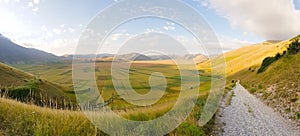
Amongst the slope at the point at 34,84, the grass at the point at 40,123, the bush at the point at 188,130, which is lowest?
the slope at the point at 34,84

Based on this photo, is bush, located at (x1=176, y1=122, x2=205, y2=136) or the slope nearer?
bush, located at (x1=176, y1=122, x2=205, y2=136)

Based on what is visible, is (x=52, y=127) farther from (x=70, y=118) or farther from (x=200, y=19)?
(x=200, y=19)

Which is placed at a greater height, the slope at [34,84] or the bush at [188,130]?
the bush at [188,130]

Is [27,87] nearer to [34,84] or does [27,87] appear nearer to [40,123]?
[34,84]

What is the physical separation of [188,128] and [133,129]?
1989 millimetres

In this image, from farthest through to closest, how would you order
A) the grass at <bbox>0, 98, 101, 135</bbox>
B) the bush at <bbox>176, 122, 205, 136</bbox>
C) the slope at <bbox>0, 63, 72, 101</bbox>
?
the slope at <bbox>0, 63, 72, 101</bbox> → the bush at <bbox>176, 122, 205, 136</bbox> → the grass at <bbox>0, 98, 101, 135</bbox>

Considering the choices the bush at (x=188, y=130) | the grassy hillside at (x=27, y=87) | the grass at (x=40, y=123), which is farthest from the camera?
the grassy hillside at (x=27, y=87)

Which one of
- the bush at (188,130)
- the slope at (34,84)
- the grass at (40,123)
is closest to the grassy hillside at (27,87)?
the slope at (34,84)

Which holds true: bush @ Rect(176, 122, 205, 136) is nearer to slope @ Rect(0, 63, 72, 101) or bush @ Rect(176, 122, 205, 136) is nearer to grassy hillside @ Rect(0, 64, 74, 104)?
grassy hillside @ Rect(0, 64, 74, 104)

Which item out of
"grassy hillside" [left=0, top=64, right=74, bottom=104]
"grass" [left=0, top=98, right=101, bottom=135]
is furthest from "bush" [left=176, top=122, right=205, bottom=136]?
"grassy hillside" [left=0, top=64, right=74, bottom=104]

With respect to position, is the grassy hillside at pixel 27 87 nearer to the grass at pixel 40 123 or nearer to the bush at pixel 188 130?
the grass at pixel 40 123

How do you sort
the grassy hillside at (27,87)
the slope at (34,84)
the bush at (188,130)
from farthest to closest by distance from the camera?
1. the slope at (34,84)
2. the grassy hillside at (27,87)
3. the bush at (188,130)

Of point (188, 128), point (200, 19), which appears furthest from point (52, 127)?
point (200, 19)

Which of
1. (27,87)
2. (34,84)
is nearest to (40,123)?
(27,87)
